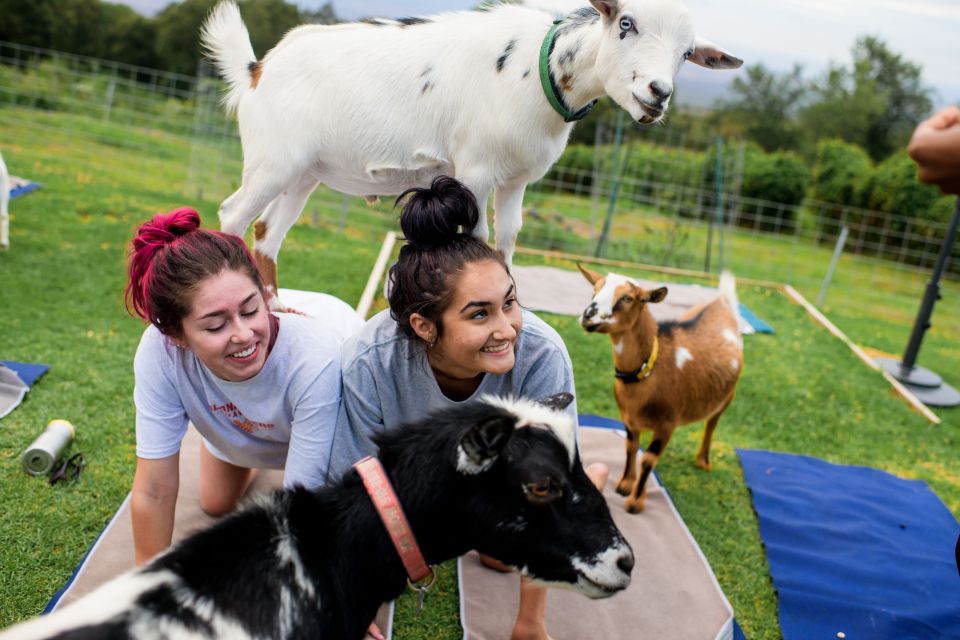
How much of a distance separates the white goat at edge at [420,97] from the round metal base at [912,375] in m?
5.18

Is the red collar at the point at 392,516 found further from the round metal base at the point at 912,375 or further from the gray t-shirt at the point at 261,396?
the round metal base at the point at 912,375

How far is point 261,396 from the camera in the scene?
262 centimetres

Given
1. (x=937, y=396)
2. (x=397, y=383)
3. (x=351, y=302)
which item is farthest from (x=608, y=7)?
(x=937, y=396)

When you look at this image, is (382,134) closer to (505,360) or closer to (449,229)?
(449,229)

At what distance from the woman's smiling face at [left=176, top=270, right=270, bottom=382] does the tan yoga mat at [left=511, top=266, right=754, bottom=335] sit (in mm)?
4323

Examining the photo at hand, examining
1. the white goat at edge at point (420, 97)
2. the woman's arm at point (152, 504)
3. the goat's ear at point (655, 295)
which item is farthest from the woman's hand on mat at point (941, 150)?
the woman's arm at point (152, 504)

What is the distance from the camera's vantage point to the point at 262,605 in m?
1.79

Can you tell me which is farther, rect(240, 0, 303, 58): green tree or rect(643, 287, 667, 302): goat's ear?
rect(240, 0, 303, 58): green tree

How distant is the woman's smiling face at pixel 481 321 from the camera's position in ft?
7.81

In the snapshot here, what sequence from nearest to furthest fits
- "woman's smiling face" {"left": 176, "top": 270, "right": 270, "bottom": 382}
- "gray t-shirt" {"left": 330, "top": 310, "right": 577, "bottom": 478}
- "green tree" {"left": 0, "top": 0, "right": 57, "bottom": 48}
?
"woman's smiling face" {"left": 176, "top": 270, "right": 270, "bottom": 382} → "gray t-shirt" {"left": 330, "top": 310, "right": 577, "bottom": 478} → "green tree" {"left": 0, "top": 0, "right": 57, "bottom": 48}

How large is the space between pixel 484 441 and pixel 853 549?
3044 mm

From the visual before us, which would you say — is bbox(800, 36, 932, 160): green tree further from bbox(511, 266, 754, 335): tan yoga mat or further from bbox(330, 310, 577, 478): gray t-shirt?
bbox(330, 310, 577, 478): gray t-shirt

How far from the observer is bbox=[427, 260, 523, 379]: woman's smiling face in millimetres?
2381

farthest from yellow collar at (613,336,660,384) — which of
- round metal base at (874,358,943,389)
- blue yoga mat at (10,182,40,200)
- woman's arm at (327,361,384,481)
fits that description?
blue yoga mat at (10,182,40,200)
